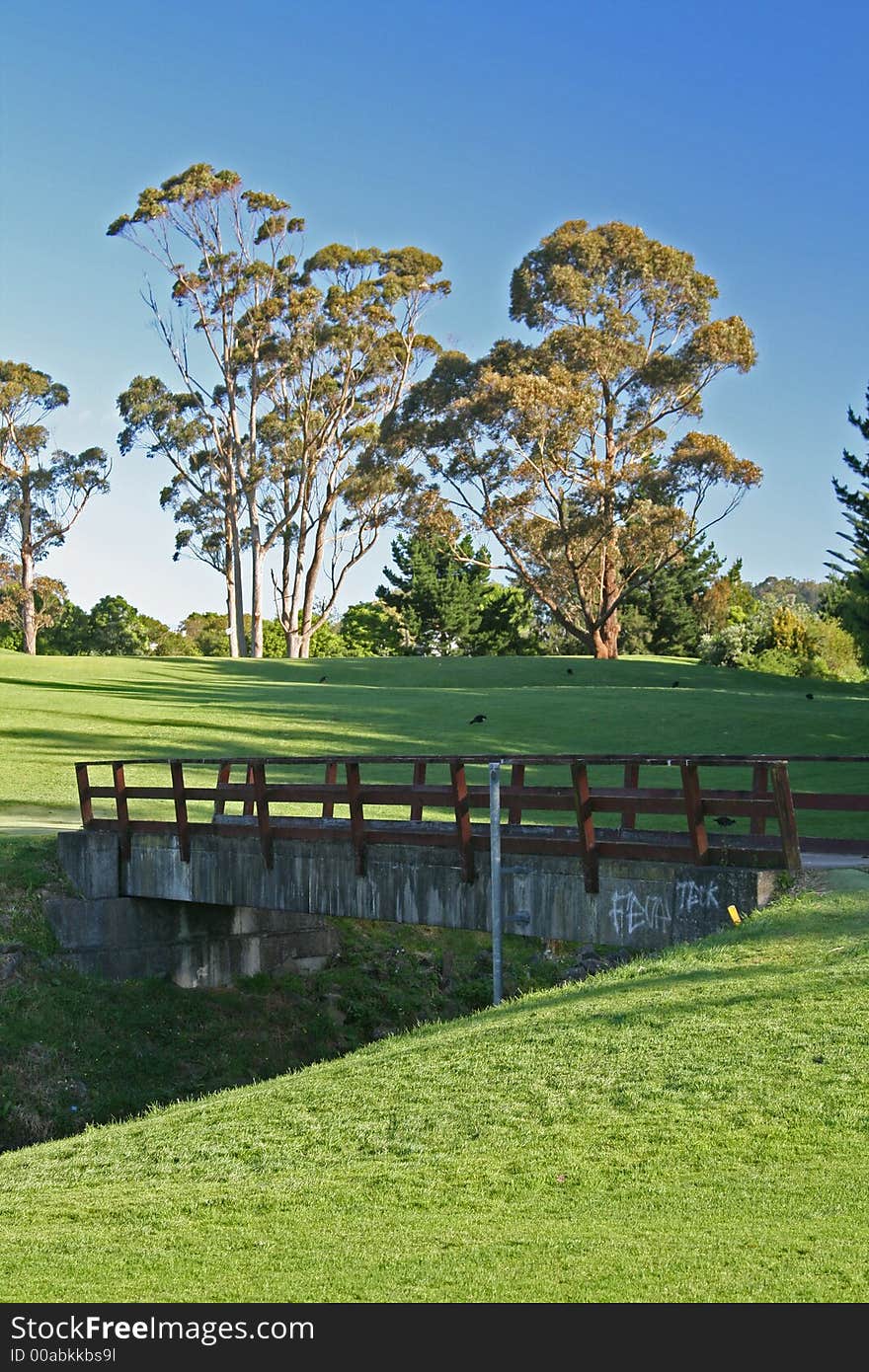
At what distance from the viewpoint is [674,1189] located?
6.81 m

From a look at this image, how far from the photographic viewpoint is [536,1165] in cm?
744

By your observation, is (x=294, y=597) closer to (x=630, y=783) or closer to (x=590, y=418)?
(x=590, y=418)

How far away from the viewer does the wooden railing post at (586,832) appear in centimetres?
1238

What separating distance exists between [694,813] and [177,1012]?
30.3 feet

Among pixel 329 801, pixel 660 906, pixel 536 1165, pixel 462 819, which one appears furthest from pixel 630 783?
pixel 536 1165

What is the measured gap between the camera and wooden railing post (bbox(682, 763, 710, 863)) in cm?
1162

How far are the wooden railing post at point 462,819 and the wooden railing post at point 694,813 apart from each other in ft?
7.87

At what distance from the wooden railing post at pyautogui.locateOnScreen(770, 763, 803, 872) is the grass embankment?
8317 millimetres

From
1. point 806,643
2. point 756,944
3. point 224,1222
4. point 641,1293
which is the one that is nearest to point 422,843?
point 756,944

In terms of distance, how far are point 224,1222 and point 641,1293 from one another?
2.41 meters

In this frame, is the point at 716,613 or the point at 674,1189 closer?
the point at 674,1189

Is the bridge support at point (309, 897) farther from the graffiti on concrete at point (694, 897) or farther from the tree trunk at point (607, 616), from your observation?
the tree trunk at point (607, 616)

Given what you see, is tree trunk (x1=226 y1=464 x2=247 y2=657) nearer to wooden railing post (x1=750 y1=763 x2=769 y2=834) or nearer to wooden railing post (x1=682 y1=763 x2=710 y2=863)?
wooden railing post (x1=750 y1=763 x2=769 y2=834)
